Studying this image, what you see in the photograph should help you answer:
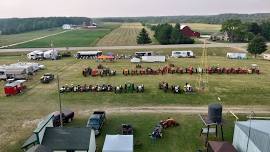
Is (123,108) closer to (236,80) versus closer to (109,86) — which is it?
(109,86)

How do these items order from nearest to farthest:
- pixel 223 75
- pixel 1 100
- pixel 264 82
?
pixel 1 100
pixel 264 82
pixel 223 75

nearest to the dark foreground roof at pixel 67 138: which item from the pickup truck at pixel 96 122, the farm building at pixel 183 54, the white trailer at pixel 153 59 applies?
the pickup truck at pixel 96 122

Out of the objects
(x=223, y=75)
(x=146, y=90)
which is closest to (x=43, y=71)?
(x=146, y=90)

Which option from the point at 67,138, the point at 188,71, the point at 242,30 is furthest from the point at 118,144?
the point at 242,30

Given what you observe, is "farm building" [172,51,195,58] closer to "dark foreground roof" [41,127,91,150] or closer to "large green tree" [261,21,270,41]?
"large green tree" [261,21,270,41]

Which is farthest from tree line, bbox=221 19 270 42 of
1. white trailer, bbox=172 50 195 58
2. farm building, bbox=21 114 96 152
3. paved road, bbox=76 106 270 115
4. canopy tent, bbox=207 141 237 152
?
farm building, bbox=21 114 96 152
